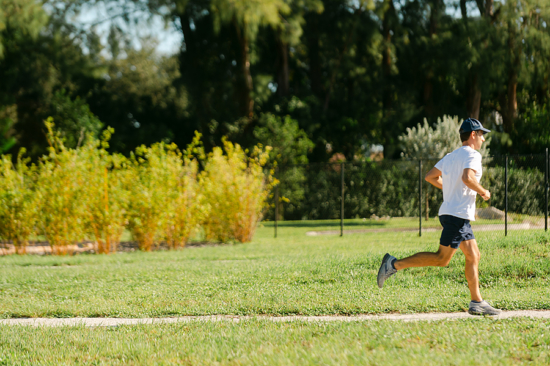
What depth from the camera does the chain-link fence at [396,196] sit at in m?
14.4

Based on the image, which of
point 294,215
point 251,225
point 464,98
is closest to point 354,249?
point 251,225

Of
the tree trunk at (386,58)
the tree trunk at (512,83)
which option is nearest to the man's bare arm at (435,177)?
the tree trunk at (512,83)

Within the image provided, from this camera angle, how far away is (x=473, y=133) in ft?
19.7

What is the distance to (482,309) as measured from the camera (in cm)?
581

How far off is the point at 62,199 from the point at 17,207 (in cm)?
150

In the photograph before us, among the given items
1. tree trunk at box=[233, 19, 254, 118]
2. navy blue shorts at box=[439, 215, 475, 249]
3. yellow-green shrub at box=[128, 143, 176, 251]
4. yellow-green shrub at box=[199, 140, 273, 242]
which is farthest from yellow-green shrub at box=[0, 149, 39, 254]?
tree trunk at box=[233, 19, 254, 118]

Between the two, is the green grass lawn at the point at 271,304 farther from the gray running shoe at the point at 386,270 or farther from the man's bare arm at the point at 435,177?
the man's bare arm at the point at 435,177

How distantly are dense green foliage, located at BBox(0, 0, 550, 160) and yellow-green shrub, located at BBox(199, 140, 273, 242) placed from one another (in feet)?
24.1

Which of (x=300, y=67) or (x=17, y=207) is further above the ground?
(x=300, y=67)

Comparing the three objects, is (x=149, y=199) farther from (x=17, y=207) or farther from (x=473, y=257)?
(x=473, y=257)

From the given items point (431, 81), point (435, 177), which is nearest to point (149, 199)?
point (435, 177)

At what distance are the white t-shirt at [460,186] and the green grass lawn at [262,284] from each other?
4.20 feet

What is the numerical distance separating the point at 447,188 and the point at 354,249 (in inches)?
254

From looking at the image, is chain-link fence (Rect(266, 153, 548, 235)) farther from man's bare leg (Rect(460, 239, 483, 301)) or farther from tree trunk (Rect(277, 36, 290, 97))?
man's bare leg (Rect(460, 239, 483, 301))
